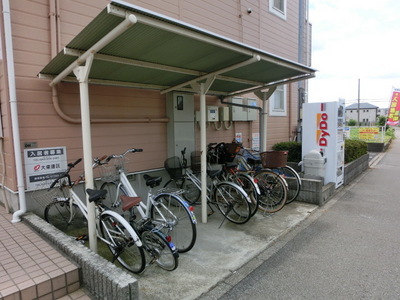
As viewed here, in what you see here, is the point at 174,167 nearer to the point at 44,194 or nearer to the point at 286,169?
the point at 44,194

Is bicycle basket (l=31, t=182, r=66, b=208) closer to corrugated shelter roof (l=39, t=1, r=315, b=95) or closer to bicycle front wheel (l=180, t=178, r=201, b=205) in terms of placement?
corrugated shelter roof (l=39, t=1, r=315, b=95)

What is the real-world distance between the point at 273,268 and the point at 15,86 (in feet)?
13.5

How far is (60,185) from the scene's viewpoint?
3832 millimetres

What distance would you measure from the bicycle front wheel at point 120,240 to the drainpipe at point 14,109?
141 centimetres

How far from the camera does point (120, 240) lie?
2850 millimetres

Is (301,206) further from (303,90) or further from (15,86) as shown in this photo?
(303,90)

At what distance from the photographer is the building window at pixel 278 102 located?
8.65m

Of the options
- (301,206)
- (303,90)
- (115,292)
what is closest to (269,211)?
(301,206)

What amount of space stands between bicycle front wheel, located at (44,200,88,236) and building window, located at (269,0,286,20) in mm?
7986

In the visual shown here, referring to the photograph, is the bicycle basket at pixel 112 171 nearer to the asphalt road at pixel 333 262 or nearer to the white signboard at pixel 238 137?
the asphalt road at pixel 333 262

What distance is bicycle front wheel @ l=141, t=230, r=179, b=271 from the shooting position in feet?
9.09

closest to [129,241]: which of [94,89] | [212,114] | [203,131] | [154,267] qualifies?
[154,267]

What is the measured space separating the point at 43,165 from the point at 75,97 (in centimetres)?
119

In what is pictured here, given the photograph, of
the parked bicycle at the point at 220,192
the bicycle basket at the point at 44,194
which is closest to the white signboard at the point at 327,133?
the parked bicycle at the point at 220,192
